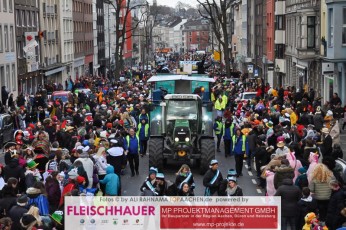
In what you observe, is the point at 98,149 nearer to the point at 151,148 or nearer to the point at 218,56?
the point at 151,148

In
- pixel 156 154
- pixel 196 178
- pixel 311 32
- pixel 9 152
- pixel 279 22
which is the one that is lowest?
pixel 196 178

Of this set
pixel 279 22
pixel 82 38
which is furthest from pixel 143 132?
pixel 82 38

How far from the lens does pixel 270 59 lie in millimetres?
78250

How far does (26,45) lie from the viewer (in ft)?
208

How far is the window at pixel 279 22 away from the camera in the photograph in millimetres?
67938

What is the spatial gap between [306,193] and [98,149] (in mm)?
7344

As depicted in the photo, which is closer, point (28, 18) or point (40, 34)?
point (28, 18)

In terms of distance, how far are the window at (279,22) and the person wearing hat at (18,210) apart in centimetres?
5523

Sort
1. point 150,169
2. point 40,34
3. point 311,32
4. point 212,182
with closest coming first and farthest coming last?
point 150,169 < point 212,182 < point 311,32 < point 40,34

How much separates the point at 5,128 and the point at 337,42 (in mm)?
17657

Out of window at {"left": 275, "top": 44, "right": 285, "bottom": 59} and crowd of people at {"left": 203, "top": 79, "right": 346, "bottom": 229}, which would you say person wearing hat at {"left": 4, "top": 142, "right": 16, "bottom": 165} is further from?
window at {"left": 275, "top": 44, "right": 285, "bottom": 59}

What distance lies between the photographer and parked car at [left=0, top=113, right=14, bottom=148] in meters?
34.5

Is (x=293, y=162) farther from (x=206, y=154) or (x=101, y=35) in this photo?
(x=101, y=35)

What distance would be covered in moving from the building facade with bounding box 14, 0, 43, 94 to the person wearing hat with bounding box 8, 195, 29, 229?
44880mm
